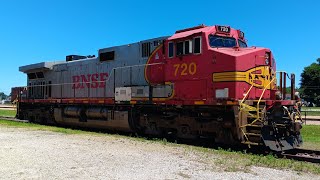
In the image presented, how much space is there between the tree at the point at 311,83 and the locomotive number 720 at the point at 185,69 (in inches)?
2829

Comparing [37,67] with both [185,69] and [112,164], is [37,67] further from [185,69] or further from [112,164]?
[112,164]

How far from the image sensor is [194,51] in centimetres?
1206

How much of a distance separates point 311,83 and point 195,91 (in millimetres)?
80259

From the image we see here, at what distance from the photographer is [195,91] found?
39.9 ft

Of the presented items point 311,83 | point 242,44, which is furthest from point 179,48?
point 311,83

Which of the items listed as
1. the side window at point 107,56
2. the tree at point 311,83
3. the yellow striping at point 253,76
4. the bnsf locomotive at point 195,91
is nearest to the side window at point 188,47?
the bnsf locomotive at point 195,91

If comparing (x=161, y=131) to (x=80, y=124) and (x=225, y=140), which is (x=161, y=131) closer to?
(x=225, y=140)

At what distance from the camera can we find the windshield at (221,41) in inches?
468

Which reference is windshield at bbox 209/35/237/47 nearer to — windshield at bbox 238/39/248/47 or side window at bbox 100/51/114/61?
windshield at bbox 238/39/248/47

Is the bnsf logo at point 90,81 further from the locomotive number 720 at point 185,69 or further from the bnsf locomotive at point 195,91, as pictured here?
the locomotive number 720 at point 185,69

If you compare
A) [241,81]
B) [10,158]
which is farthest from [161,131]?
[10,158]

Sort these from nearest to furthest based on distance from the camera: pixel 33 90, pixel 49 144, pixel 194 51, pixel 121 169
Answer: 1. pixel 121 169
2. pixel 49 144
3. pixel 194 51
4. pixel 33 90

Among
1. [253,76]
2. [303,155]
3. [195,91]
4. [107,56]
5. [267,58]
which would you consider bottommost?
[303,155]

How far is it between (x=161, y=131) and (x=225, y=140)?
129 inches
